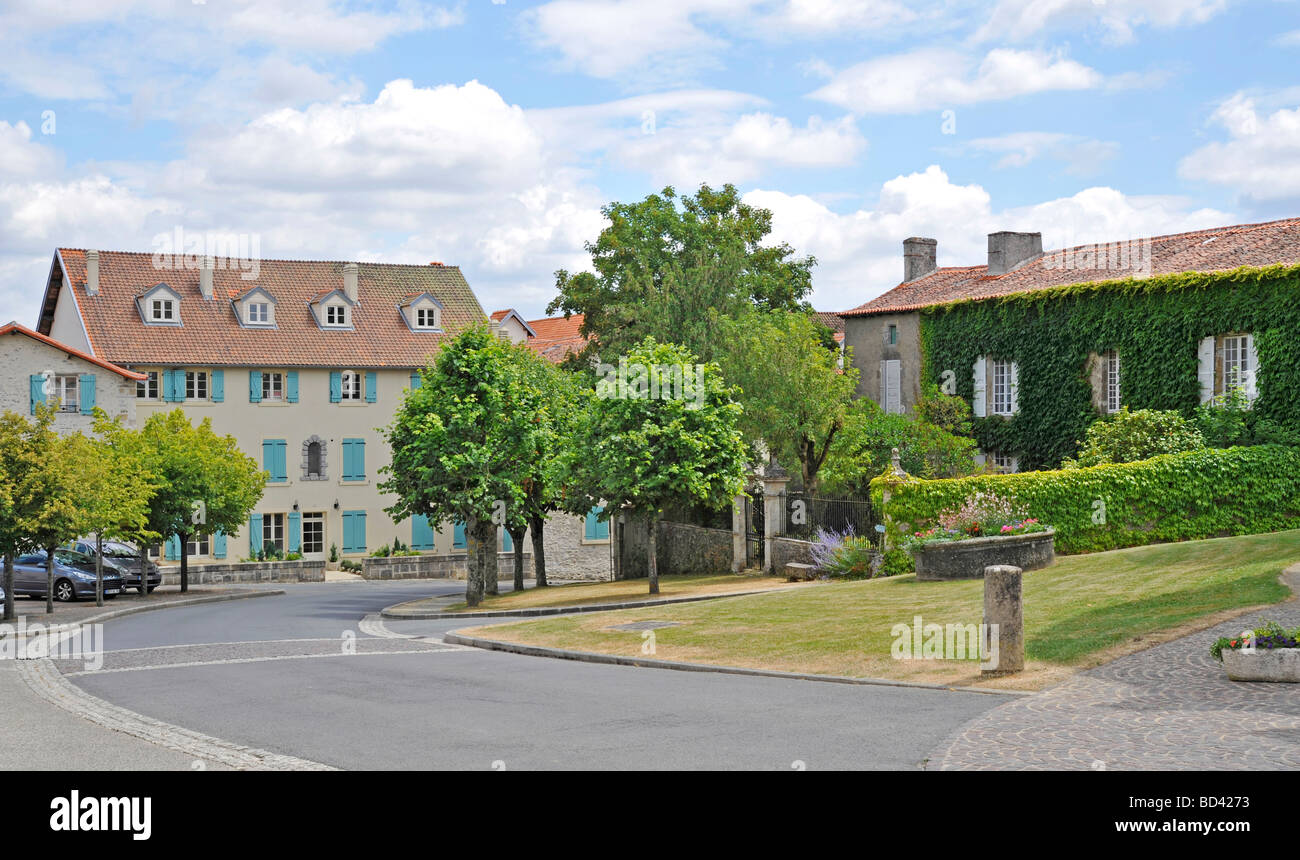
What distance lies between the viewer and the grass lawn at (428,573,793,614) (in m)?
29.5

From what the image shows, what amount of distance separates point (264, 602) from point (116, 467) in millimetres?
6030

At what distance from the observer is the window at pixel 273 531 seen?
51.2m

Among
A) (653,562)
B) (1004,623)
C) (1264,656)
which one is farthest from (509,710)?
(653,562)

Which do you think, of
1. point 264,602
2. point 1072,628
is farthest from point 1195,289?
point 264,602

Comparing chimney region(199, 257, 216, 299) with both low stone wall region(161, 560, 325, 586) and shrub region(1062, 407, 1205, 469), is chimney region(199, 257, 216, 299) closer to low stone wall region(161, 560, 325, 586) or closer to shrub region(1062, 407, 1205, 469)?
low stone wall region(161, 560, 325, 586)

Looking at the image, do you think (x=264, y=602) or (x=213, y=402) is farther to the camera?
(x=213, y=402)

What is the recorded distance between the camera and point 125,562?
40312 millimetres

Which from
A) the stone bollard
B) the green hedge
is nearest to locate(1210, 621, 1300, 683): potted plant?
the stone bollard

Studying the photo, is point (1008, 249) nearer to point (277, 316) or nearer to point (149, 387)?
point (277, 316)

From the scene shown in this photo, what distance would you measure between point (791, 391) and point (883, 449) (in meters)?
3.27

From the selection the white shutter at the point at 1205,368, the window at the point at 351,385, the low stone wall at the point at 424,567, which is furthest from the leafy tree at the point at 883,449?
the window at the point at 351,385

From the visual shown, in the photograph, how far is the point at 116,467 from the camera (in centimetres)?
3394

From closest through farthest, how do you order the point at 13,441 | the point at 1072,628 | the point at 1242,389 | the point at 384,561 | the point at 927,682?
1. the point at 927,682
2. the point at 1072,628
3. the point at 13,441
4. the point at 1242,389
5. the point at 384,561
